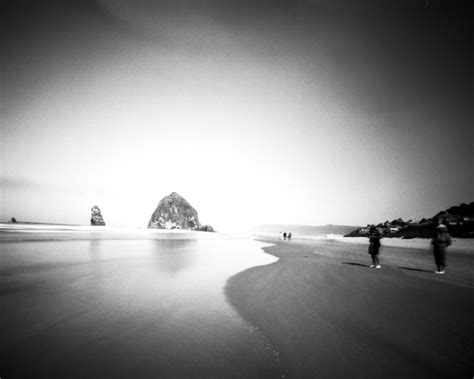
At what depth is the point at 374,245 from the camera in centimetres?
1089

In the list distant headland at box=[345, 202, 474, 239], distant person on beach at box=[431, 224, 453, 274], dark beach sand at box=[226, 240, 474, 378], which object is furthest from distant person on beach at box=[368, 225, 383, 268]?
distant headland at box=[345, 202, 474, 239]

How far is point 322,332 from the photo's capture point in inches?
143

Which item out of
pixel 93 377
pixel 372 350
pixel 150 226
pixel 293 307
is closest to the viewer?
pixel 93 377

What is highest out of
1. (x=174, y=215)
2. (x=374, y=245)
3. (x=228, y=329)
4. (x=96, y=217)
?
(x=174, y=215)

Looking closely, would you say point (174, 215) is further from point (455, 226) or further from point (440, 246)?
point (440, 246)

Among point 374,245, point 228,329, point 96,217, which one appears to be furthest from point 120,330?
point 96,217

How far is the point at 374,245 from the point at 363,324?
8.19 m

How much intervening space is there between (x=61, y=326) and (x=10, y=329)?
0.64 m

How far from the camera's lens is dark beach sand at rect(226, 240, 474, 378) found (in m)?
2.77

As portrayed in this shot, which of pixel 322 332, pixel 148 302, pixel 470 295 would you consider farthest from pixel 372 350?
pixel 470 295

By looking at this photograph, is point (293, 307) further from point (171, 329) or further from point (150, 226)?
point (150, 226)

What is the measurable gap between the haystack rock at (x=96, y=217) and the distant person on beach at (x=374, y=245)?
79.7m

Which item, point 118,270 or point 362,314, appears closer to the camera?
point 362,314

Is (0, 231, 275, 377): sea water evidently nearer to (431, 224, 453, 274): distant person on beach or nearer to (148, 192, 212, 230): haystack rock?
(431, 224, 453, 274): distant person on beach
